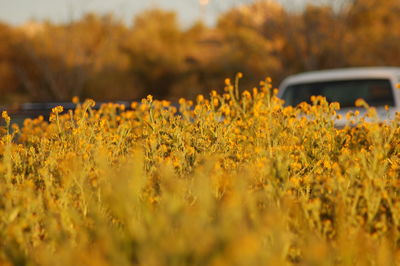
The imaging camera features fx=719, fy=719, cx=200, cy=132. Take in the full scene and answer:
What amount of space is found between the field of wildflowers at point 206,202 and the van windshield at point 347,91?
170 centimetres

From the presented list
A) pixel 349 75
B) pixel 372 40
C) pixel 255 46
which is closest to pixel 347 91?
pixel 349 75

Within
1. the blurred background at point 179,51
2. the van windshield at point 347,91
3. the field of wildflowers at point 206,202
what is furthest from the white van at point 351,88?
the blurred background at point 179,51

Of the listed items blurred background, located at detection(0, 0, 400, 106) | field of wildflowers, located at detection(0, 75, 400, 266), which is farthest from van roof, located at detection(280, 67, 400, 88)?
blurred background, located at detection(0, 0, 400, 106)

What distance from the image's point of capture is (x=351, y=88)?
8453 mm

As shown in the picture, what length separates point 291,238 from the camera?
3621mm

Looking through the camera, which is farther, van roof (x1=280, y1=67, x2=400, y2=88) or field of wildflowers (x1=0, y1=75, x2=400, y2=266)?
van roof (x1=280, y1=67, x2=400, y2=88)

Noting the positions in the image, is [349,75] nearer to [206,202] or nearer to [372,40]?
[206,202]

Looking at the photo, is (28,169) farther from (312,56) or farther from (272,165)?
(312,56)

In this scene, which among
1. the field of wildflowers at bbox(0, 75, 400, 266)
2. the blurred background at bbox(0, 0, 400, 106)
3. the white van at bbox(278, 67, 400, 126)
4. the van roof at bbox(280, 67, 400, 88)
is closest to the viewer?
the field of wildflowers at bbox(0, 75, 400, 266)

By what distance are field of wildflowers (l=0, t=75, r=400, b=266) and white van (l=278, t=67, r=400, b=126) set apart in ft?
5.38

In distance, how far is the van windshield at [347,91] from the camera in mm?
8164

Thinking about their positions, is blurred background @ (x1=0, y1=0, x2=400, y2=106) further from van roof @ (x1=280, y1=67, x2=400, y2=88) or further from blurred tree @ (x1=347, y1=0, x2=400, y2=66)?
van roof @ (x1=280, y1=67, x2=400, y2=88)

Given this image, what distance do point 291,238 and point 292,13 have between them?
25.8m

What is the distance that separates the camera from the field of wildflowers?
2.92 meters
